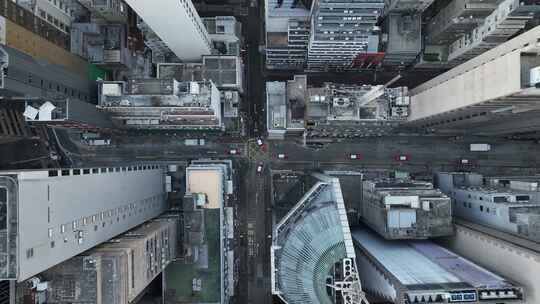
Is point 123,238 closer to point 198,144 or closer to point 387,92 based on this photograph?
point 198,144

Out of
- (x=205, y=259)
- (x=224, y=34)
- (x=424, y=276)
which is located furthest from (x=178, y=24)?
(x=424, y=276)

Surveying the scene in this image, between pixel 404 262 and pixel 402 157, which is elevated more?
pixel 402 157

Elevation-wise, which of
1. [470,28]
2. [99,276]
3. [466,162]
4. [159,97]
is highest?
[470,28]

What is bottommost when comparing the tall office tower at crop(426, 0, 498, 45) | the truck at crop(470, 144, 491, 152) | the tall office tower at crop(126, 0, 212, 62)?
the truck at crop(470, 144, 491, 152)

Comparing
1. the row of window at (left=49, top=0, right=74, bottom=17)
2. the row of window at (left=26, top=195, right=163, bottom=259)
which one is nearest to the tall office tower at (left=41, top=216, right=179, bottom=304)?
the row of window at (left=26, top=195, right=163, bottom=259)

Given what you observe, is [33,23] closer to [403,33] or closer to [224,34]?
[224,34]

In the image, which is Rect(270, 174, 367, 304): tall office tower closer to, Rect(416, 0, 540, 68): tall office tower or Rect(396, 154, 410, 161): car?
Rect(396, 154, 410, 161): car

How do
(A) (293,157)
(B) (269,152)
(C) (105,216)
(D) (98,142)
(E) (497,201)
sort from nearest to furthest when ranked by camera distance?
(C) (105,216), (E) (497,201), (D) (98,142), (A) (293,157), (B) (269,152)
